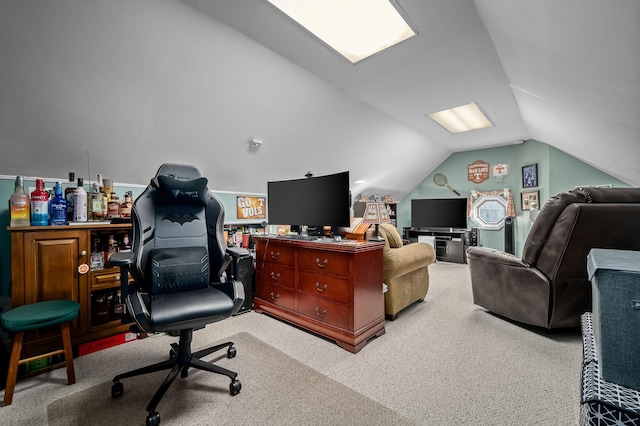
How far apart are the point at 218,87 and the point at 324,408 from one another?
9.07ft

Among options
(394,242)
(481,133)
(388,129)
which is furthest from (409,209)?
(394,242)

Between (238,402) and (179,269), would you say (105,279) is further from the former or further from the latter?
(238,402)

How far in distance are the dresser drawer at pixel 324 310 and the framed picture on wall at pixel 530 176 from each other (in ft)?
17.8

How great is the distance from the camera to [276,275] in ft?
9.22

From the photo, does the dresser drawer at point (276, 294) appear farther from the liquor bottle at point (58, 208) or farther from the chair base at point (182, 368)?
the liquor bottle at point (58, 208)

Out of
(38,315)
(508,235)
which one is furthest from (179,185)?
(508,235)

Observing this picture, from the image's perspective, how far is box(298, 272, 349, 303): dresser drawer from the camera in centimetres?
221

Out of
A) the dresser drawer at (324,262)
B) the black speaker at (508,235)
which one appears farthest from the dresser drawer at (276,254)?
the black speaker at (508,235)

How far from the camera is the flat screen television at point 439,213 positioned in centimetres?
616

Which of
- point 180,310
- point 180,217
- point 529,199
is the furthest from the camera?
point 529,199

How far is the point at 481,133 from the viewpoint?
531 centimetres

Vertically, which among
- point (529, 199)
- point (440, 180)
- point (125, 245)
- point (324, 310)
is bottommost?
point (324, 310)

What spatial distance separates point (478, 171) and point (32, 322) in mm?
7403

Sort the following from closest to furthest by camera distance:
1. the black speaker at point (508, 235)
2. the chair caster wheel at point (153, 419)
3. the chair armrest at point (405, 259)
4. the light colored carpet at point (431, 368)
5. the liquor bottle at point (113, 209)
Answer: the chair caster wheel at point (153, 419)
the light colored carpet at point (431, 368)
the liquor bottle at point (113, 209)
the chair armrest at point (405, 259)
the black speaker at point (508, 235)
